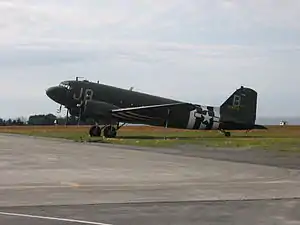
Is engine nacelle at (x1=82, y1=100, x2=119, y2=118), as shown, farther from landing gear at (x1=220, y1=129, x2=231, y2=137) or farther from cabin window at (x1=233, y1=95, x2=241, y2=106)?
cabin window at (x1=233, y1=95, x2=241, y2=106)

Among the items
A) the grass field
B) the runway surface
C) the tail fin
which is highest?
the tail fin

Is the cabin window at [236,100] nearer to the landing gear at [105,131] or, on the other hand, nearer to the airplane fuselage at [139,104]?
the airplane fuselage at [139,104]

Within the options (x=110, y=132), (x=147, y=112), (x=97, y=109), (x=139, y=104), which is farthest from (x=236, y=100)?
(x=97, y=109)

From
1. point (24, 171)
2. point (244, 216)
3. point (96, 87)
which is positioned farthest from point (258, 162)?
point (96, 87)

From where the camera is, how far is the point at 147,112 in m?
56.8

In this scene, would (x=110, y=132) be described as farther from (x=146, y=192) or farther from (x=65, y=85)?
(x=146, y=192)

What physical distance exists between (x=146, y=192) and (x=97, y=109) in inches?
1552

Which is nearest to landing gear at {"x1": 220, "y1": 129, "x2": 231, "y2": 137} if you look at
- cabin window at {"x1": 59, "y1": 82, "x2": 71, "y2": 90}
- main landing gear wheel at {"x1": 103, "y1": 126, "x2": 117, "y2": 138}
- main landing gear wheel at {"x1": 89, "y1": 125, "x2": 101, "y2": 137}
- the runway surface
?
main landing gear wheel at {"x1": 103, "y1": 126, "x2": 117, "y2": 138}

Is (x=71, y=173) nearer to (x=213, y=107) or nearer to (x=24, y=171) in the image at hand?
(x=24, y=171)

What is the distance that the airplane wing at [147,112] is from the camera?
182 feet

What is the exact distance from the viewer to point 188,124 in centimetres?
5872

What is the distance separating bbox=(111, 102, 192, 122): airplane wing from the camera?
5534 cm

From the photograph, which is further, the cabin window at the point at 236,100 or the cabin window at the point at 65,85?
the cabin window at the point at 236,100

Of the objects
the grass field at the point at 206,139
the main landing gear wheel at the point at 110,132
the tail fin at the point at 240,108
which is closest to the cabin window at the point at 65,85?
the grass field at the point at 206,139
